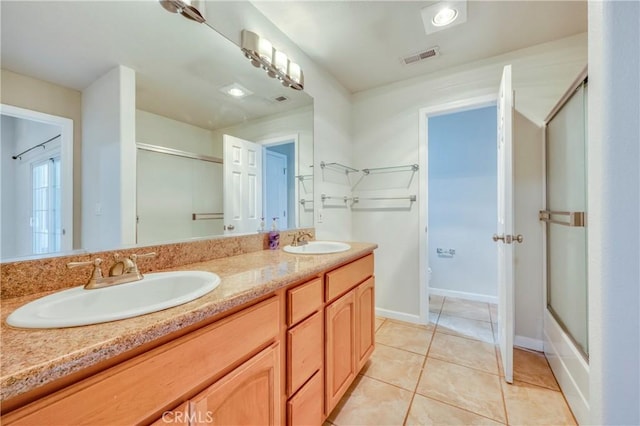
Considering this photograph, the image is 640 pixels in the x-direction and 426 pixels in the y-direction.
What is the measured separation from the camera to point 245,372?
796 millimetres

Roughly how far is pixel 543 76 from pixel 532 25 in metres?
0.40

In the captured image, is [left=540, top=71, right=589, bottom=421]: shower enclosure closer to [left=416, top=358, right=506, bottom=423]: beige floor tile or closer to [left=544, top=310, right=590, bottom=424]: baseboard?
[left=544, top=310, right=590, bottom=424]: baseboard

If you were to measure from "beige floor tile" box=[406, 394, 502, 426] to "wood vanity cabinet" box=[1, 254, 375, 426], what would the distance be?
0.37m

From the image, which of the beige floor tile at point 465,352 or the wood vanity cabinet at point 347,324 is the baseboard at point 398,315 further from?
the wood vanity cabinet at point 347,324

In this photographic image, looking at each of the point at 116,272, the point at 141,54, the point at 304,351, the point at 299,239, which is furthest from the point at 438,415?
the point at 141,54

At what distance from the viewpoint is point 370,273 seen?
1.72 metres

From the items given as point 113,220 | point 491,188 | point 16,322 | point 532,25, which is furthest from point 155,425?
point 491,188

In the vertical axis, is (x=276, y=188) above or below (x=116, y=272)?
above

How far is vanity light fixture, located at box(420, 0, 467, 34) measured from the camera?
1.62m

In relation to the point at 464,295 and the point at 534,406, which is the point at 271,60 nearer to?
the point at 534,406

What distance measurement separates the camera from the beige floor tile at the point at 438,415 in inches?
52.0

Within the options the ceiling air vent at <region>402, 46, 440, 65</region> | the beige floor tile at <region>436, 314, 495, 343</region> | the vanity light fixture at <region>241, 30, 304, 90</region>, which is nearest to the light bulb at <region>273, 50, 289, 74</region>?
the vanity light fixture at <region>241, 30, 304, 90</region>

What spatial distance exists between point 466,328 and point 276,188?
2.13m

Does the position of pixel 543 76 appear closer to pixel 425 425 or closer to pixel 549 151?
pixel 549 151
